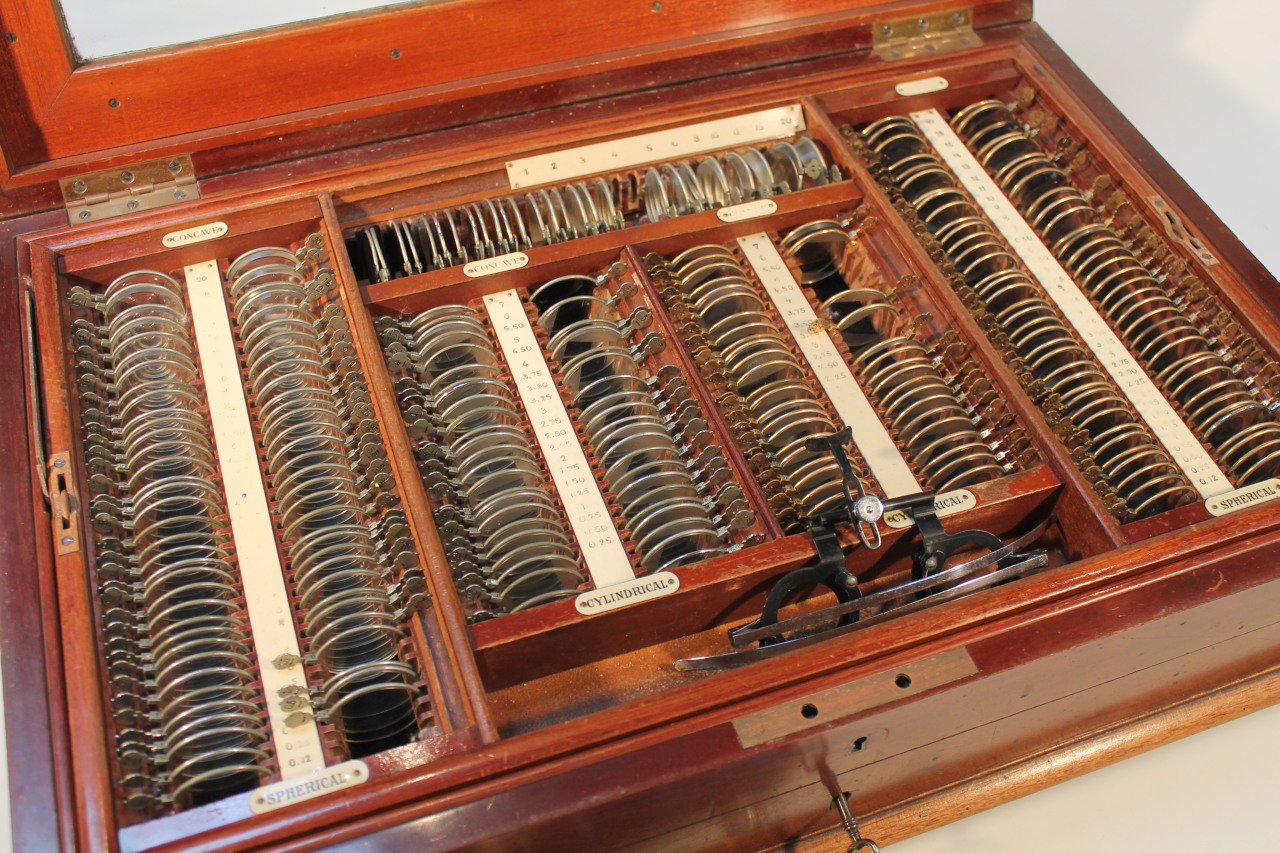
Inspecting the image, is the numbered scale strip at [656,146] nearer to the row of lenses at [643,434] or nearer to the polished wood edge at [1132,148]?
the row of lenses at [643,434]

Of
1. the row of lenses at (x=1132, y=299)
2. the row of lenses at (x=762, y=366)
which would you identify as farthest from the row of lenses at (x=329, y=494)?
the row of lenses at (x=1132, y=299)

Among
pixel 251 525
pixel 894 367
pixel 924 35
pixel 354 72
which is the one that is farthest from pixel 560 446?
pixel 924 35

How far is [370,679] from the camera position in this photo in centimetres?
211

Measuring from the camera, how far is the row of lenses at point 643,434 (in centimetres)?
225

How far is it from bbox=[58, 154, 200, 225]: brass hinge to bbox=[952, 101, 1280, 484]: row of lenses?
1766 mm

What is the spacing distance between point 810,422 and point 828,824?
2.62 feet

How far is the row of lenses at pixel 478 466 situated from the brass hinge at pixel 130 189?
21.3 inches

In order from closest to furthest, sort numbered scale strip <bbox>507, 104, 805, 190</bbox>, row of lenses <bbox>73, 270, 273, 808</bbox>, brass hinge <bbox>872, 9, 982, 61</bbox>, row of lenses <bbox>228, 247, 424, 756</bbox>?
row of lenses <bbox>73, 270, 273, 808</bbox>
row of lenses <bbox>228, 247, 424, 756</bbox>
numbered scale strip <bbox>507, 104, 805, 190</bbox>
brass hinge <bbox>872, 9, 982, 61</bbox>

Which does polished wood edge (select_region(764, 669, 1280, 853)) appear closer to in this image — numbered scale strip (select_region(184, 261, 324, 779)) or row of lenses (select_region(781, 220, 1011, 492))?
row of lenses (select_region(781, 220, 1011, 492))

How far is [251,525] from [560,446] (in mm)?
571

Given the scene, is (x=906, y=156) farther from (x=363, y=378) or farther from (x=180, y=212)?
(x=180, y=212)

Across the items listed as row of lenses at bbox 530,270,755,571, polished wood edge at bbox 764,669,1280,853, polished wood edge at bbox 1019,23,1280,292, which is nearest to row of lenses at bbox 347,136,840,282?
row of lenses at bbox 530,270,755,571

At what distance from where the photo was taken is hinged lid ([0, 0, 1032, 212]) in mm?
2508

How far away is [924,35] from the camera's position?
3.06 m
